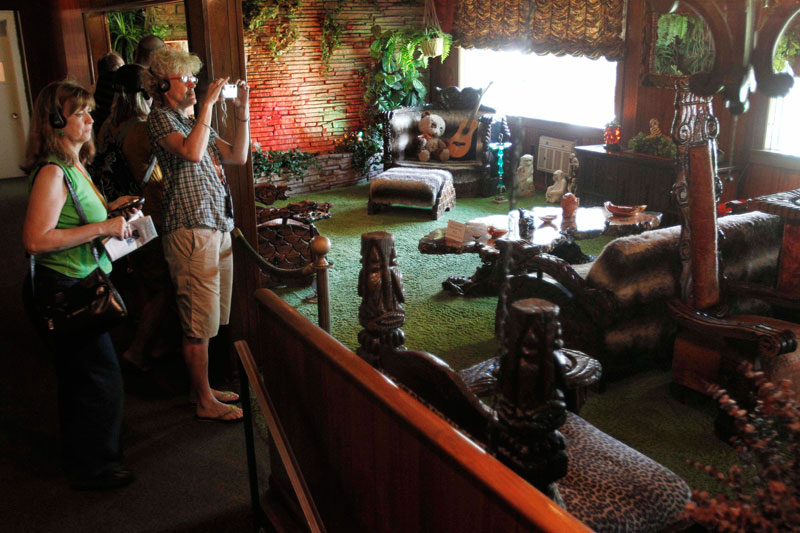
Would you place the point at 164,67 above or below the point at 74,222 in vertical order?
above

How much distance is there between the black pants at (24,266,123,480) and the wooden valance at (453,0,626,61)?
272 inches

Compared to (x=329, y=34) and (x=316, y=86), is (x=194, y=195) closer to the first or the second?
(x=316, y=86)

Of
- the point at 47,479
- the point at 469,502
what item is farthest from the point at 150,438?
the point at 469,502

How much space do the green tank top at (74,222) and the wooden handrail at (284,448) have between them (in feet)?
2.25

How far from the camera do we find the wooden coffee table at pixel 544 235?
5211 mm

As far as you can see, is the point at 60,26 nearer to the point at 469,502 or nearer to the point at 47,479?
the point at 47,479

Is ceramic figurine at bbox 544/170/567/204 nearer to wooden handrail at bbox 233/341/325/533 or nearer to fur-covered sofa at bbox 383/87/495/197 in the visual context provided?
fur-covered sofa at bbox 383/87/495/197

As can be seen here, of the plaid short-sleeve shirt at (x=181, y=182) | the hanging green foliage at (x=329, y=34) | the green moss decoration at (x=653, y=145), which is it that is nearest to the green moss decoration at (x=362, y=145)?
the hanging green foliage at (x=329, y=34)

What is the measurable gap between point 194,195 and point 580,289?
6.79 ft

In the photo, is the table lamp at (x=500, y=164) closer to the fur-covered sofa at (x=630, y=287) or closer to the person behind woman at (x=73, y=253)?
the fur-covered sofa at (x=630, y=287)

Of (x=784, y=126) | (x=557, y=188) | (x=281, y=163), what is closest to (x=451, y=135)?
(x=557, y=188)

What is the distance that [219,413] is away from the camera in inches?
139

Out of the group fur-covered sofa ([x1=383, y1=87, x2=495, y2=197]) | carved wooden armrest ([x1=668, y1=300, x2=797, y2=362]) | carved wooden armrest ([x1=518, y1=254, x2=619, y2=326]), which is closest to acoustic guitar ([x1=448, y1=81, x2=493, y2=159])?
fur-covered sofa ([x1=383, y1=87, x2=495, y2=197])

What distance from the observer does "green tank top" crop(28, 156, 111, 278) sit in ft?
8.61
